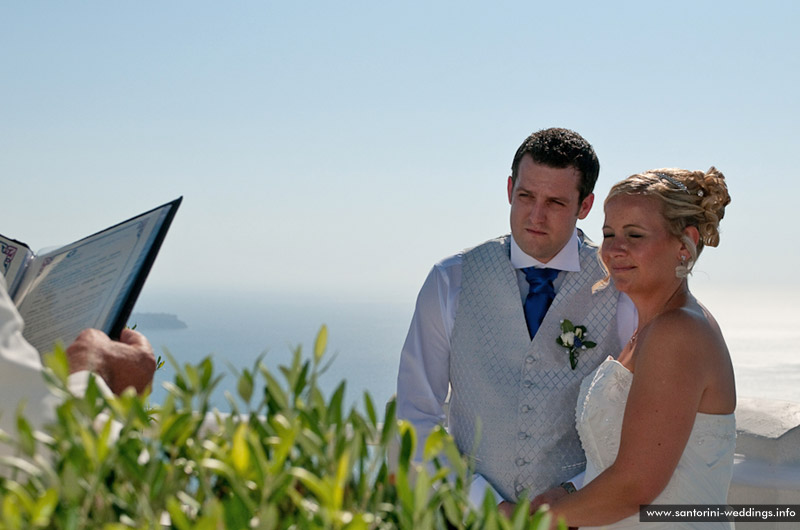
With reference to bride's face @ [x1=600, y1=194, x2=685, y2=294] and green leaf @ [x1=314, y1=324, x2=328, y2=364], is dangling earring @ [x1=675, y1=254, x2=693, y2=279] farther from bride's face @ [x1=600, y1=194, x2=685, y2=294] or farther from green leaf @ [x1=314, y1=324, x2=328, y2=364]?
green leaf @ [x1=314, y1=324, x2=328, y2=364]

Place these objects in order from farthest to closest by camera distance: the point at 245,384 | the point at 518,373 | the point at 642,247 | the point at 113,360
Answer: the point at 518,373 → the point at 642,247 → the point at 113,360 → the point at 245,384

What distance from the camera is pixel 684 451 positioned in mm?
2287

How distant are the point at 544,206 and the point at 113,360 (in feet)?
6.05

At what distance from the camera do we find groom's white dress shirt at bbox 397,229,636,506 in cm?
276

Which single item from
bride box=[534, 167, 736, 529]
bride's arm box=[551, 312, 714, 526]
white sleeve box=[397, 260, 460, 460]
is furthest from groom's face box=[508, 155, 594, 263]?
bride's arm box=[551, 312, 714, 526]

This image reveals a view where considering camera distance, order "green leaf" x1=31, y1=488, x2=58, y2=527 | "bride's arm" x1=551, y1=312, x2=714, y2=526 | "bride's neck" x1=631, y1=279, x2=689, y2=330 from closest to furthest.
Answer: "green leaf" x1=31, y1=488, x2=58, y2=527 → "bride's arm" x1=551, y1=312, x2=714, y2=526 → "bride's neck" x1=631, y1=279, x2=689, y2=330

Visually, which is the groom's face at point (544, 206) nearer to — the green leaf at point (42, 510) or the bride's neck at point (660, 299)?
the bride's neck at point (660, 299)

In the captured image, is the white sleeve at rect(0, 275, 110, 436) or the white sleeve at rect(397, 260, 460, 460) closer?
→ the white sleeve at rect(0, 275, 110, 436)

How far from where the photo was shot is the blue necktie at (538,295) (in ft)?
9.09

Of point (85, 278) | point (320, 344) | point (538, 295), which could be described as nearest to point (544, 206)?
point (538, 295)

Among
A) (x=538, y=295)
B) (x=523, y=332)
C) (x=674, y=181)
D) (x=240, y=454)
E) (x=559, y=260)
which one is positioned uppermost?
(x=674, y=181)

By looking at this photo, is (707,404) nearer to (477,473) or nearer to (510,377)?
(510,377)

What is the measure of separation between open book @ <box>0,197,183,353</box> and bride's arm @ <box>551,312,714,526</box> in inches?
54.2

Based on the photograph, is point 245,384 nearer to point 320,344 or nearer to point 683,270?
point 320,344
